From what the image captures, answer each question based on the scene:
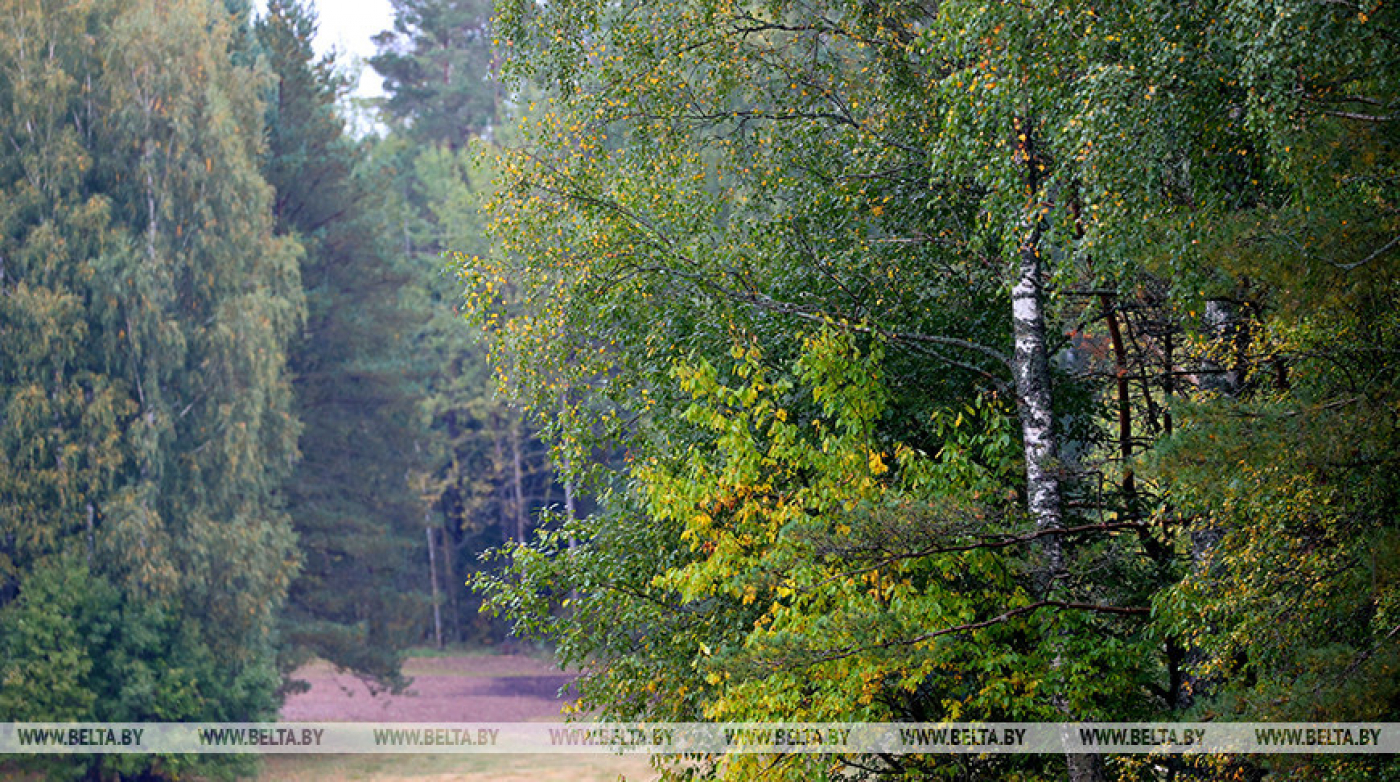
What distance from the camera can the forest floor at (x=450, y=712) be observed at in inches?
873

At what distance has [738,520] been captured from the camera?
845cm

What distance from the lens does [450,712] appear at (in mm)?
28828

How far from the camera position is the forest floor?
22.2 metres

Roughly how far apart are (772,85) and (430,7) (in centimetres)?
3713

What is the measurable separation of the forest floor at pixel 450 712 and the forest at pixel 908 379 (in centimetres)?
455

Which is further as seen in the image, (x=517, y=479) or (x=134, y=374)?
(x=517, y=479)

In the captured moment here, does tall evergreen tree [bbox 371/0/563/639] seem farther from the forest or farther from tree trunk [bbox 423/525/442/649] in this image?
the forest

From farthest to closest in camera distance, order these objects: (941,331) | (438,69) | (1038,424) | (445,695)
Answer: (438,69) < (445,695) < (941,331) < (1038,424)

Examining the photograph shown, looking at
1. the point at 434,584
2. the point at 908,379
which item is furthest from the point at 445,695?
the point at 908,379

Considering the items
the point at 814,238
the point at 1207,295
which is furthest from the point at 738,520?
the point at 1207,295

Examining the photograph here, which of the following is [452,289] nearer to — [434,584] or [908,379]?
[434,584]

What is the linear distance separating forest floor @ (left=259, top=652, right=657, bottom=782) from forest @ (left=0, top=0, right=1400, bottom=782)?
455cm

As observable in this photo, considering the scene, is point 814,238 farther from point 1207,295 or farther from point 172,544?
point 172,544

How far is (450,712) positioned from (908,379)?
22268 mm
